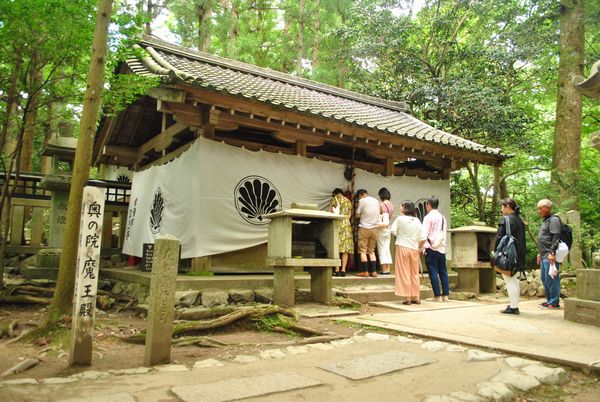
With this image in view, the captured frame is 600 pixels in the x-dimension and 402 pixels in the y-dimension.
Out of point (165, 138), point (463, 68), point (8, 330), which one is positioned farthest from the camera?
point (463, 68)

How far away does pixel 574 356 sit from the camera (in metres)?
Result: 3.85

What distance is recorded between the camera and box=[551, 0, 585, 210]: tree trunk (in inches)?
466

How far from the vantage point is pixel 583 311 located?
5.64 m

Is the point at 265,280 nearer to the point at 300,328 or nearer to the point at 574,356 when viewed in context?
the point at 300,328

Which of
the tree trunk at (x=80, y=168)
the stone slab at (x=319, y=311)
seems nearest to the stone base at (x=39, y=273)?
the tree trunk at (x=80, y=168)

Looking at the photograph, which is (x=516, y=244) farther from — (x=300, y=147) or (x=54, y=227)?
(x=54, y=227)

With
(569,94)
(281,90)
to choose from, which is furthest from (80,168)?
(569,94)

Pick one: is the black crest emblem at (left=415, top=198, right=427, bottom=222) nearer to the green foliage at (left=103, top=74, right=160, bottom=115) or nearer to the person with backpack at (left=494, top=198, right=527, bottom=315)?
the person with backpack at (left=494, top=198, right=527, bottom=315)

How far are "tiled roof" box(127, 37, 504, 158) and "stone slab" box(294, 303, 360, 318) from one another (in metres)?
3.72

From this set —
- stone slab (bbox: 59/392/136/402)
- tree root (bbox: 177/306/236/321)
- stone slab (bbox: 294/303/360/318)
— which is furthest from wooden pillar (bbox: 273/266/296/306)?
stone slab (bbox: 59/392/136/402)

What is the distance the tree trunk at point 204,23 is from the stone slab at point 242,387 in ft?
53.1

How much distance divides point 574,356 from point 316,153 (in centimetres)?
742

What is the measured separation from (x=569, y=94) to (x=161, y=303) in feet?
43.0

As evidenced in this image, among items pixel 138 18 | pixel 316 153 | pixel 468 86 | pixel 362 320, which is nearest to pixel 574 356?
pixel 362 320
